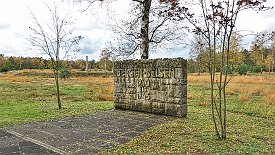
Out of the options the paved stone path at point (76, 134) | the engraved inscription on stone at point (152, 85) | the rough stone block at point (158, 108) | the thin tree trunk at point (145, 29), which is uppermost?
the thin tree trunk at point (145, 29)

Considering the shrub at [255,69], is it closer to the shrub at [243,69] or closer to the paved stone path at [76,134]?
the shrub at [243,69]

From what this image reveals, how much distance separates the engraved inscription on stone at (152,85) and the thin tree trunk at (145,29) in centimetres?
97

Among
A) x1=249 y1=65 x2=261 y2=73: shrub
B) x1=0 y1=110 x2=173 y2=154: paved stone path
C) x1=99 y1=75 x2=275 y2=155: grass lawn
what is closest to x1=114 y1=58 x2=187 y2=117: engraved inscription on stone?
x1=0 y1=110 x2=173 y2=154: paved stone path

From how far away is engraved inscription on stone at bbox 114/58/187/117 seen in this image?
962 centimetres

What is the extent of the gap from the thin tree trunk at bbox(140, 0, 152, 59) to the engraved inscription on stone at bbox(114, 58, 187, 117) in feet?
3.19

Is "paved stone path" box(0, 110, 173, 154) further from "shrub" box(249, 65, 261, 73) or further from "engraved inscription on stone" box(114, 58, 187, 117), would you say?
"shrub" box(249, 65, 261, 73)

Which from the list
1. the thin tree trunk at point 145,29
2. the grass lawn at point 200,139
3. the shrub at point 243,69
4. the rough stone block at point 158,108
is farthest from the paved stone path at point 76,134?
the shrub at point 243,69

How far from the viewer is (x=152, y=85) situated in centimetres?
1041

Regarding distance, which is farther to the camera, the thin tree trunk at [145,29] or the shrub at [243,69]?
the shrub at [243,69]

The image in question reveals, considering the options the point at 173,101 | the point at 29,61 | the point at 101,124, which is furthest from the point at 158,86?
the point at 29,61

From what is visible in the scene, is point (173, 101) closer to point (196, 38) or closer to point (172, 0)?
point (196, 38)

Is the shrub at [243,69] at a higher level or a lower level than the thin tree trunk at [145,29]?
lower

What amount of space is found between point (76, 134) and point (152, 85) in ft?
13.0

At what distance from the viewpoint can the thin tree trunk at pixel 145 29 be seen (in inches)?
460
